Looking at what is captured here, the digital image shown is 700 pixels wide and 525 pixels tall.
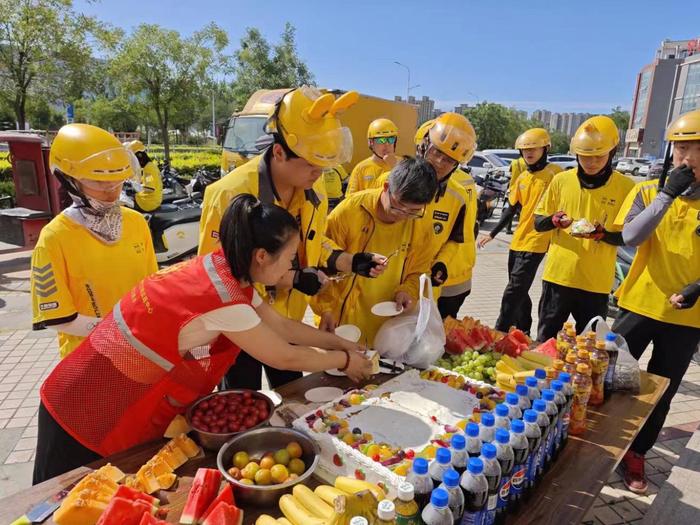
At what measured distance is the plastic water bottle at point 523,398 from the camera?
5.45 feet

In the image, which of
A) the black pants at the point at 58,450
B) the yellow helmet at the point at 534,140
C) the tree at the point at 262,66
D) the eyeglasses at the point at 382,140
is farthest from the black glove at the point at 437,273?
the tree at the point at 262,66

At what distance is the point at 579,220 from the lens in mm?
3281

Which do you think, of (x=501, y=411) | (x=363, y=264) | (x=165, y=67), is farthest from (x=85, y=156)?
(x=165, y=67)

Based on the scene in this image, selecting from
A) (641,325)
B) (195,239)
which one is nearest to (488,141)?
(195,239)

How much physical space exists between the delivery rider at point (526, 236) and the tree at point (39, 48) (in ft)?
41.1

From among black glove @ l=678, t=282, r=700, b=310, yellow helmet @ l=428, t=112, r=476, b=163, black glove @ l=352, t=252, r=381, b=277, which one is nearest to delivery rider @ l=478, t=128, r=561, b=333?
yellow helmet @ l=428, t=112, r=476, b=163

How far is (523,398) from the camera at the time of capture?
169 centimetres

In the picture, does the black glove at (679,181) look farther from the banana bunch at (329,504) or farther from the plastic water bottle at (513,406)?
the banana bunch at (329,504)

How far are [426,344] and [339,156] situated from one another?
963mm

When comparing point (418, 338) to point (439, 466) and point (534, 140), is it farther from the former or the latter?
point (534, 140)

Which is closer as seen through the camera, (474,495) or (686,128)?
(474,495)

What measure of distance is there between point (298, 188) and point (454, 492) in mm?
1603

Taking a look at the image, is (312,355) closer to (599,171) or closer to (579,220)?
(579,220)

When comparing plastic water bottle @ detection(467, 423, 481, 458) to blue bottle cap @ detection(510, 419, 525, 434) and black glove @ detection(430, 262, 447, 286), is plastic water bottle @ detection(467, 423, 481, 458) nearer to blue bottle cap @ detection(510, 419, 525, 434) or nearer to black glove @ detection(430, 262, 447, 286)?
blue bottle cap @ detection(510, 419, 525, 434)
